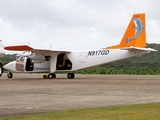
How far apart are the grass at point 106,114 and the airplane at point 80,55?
22.2 metres

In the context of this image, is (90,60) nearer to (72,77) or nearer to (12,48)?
(72,77)

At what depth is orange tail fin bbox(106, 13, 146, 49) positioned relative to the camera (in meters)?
37.1

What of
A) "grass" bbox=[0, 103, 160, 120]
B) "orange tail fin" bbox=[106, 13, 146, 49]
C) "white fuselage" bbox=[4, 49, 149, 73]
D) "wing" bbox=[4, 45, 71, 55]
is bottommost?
"grass" bbox=[0, 103, 160, 120]

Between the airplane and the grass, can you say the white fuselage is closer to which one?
the airplane

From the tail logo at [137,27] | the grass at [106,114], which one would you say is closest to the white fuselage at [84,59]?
the tail logo at [137,27]

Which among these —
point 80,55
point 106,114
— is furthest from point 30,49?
point 106,114

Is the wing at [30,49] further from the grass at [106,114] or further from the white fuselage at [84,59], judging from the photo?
the grass at [106,114]

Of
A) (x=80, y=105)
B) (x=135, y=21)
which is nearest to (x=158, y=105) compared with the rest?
(x=80, y=105)

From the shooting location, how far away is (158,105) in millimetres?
15039

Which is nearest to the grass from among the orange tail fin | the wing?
the orange tail fin

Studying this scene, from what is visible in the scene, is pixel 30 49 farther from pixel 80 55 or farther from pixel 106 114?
pixel 106 114

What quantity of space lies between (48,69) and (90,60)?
Answer: 4.32 metres

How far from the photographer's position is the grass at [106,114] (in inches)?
474

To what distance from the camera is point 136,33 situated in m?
37.3
